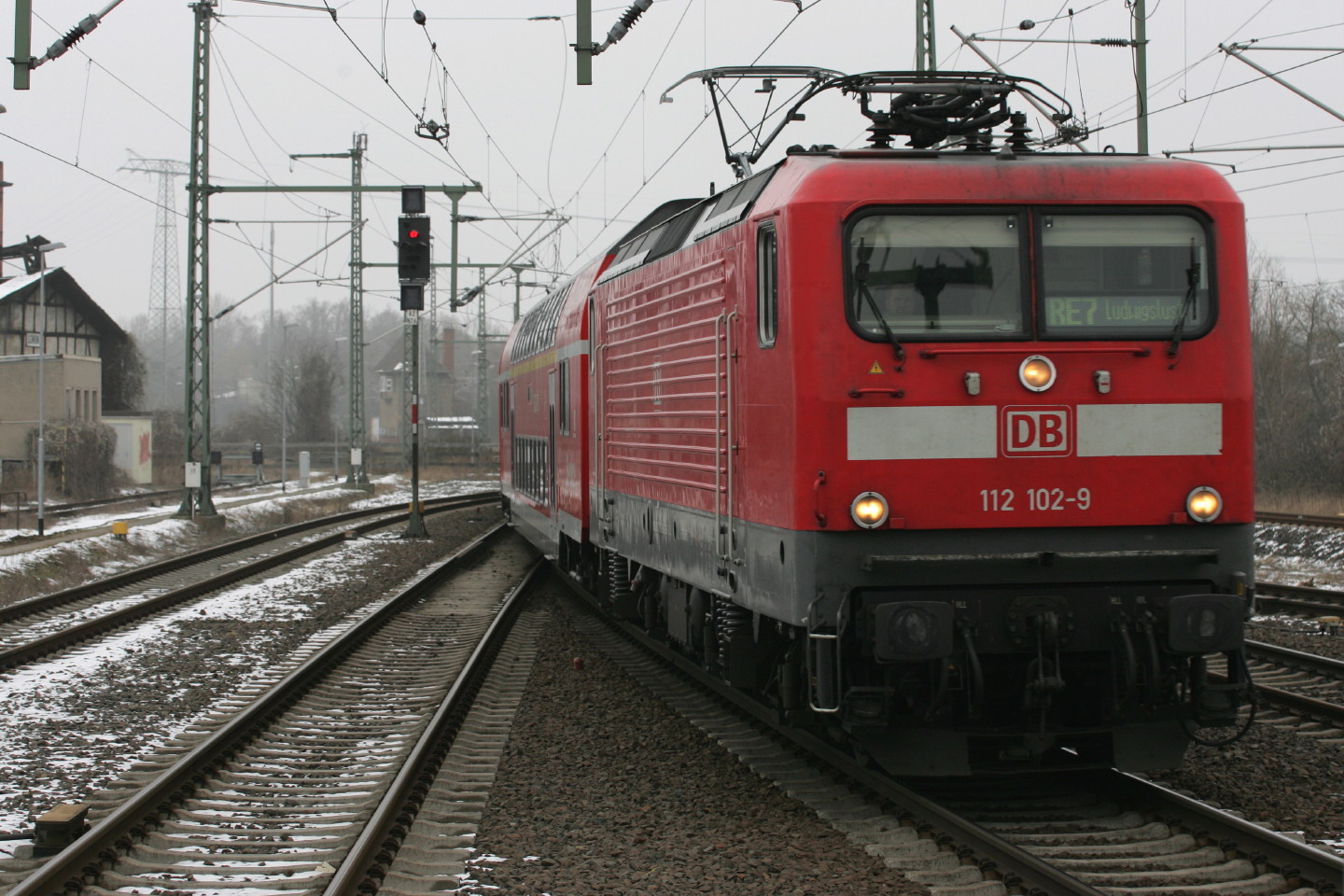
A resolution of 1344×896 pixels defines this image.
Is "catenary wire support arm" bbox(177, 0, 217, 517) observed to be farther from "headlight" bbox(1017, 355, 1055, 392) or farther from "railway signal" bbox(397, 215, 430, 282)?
"headlight" bbox(1017, 355, 1055, 392)

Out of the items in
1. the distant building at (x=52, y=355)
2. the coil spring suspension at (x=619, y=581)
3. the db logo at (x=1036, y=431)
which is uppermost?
the distant building at (x=52, y=355)

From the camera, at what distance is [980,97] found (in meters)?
8.06

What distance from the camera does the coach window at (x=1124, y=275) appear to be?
647cm

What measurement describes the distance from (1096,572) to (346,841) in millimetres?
3681

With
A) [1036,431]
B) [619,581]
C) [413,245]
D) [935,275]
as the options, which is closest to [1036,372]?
[1036,431]

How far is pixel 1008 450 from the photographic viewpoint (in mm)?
6387

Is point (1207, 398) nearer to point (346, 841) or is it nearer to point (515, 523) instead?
point (346, 841)

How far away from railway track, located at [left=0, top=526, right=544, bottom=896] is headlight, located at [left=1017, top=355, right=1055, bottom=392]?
3355 millimetres

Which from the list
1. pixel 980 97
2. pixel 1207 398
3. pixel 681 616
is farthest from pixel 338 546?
pixel 1207 398

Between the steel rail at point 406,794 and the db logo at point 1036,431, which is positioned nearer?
the steel rail at point 406,794

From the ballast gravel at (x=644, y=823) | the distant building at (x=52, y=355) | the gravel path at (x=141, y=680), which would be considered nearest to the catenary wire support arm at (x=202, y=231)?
the gravel path at (x=141, y=680)

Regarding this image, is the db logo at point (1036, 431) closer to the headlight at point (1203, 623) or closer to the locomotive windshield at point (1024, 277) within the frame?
the locomotive windshield at point (1024, 277)

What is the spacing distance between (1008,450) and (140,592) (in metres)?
13.3

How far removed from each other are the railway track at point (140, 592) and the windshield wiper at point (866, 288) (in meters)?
8.20
